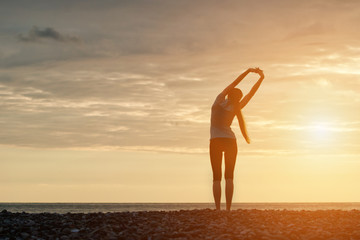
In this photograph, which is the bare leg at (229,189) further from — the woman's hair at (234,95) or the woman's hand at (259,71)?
the woman's hand at (259,71)

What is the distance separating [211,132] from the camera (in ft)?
57.1

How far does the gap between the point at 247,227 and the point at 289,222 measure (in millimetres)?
1855

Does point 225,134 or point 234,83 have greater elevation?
point 234,83

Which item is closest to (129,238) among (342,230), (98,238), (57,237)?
(98,238)

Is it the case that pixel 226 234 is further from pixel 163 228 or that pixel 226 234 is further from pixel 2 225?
pixel 2 225

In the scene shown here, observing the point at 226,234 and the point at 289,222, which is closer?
the point at 226,234

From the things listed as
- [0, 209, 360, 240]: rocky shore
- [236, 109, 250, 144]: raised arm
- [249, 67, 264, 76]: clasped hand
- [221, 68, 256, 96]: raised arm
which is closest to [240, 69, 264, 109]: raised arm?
[249, 67, 264, 76]: clasped hand

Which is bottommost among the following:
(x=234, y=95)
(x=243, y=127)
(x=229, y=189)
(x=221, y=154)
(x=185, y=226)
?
(x=185, y=226)

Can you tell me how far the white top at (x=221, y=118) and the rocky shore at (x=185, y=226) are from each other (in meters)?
2.60

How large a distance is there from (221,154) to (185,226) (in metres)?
3.59

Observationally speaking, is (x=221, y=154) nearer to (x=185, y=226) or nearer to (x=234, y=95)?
(x=234, y=95)

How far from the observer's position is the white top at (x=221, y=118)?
17219 mm

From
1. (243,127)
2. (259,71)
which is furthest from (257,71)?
(243,127)

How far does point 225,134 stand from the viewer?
1725cm
